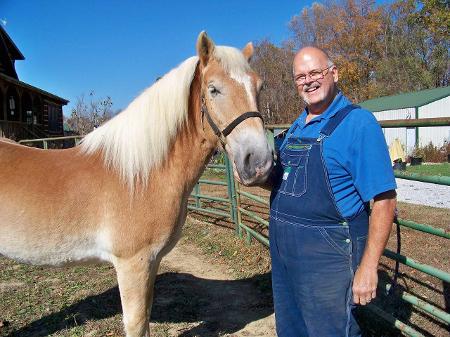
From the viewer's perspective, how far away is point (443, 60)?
34188 mm

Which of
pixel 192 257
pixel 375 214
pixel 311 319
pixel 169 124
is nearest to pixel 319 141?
pixel 375 214

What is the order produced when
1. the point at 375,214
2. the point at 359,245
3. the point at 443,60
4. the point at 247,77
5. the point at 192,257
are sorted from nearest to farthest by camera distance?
1. the point at 375,214
2. the point at 359,245
3. the point at 247,77
4. the point at 192,257
5. the point at 443,60

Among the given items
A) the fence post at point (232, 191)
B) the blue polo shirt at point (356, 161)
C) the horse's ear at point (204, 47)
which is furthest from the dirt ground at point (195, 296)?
the horse's ear at point (204, 47)

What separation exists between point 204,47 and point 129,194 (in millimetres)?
1120

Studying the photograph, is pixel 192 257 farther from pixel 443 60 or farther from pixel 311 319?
pixel 443 60

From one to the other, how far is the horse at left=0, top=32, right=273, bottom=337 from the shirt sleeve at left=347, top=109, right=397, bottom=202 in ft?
3.23

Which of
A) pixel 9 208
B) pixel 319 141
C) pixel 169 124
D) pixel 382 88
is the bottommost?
pixel 9 208

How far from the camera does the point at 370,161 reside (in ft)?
5.57

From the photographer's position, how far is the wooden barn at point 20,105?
58.5 ft

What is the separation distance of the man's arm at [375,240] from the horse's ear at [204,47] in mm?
1348

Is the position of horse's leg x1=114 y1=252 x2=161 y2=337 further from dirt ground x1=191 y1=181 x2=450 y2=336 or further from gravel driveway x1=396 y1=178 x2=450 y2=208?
gravel driveway x1=396 y1=178 x2=450 y2=208

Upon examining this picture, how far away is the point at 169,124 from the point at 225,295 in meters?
2.39

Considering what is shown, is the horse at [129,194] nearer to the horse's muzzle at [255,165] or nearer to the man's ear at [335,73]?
the horse's muzzle at [255,165]

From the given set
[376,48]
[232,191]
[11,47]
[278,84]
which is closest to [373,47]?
[376,48]
